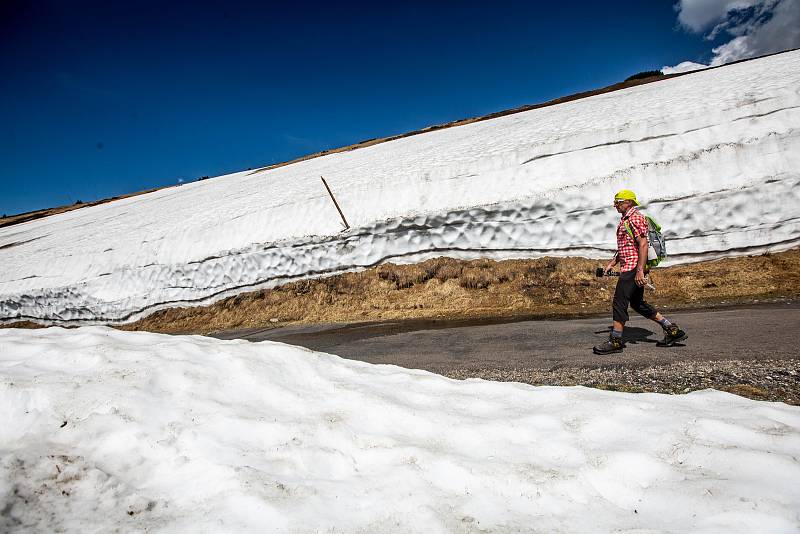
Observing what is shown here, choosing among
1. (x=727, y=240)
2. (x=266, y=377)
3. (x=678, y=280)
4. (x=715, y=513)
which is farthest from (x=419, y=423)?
(x=727, y=240)

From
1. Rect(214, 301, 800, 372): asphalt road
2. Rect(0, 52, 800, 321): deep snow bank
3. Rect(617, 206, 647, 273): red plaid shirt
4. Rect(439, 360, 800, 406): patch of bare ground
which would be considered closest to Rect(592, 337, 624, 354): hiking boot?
Rect(214, 301, 800, 372): asphalt road

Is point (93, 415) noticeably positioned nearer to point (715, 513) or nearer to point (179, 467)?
point (179, 467)

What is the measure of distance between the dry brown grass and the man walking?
2.72 metres

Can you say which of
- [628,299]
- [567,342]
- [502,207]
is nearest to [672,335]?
[628,299]

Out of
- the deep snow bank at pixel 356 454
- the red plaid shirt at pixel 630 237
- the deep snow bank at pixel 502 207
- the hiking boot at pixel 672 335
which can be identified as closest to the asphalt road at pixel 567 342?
the hiking boot at pixel 672 335

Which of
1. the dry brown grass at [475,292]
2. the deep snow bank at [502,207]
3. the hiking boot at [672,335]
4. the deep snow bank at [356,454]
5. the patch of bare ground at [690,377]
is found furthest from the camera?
the deep snow bank at [502,207]

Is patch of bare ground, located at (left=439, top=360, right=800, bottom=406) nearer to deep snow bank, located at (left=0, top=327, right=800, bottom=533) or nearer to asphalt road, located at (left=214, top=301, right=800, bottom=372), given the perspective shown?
asphalt road, located at (left=214, top=301, right=800, bottom=372)

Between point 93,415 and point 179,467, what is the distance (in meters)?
0.94

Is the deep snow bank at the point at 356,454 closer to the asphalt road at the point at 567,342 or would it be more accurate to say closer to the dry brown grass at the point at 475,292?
the asphalt road at the point at 567,342

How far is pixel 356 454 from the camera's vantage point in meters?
3.01

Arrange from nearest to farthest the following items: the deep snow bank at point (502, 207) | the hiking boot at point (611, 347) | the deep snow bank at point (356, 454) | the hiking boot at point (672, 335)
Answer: the deep snow bank at point (356, 454)
the hiking boot at point (672, 335)
the hiking boot at point (611, 347)
the deep snow bank at point (502, 207)

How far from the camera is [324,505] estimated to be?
241 cm

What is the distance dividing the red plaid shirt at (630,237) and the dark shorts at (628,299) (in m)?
0.15

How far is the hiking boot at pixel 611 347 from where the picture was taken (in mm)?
6031
